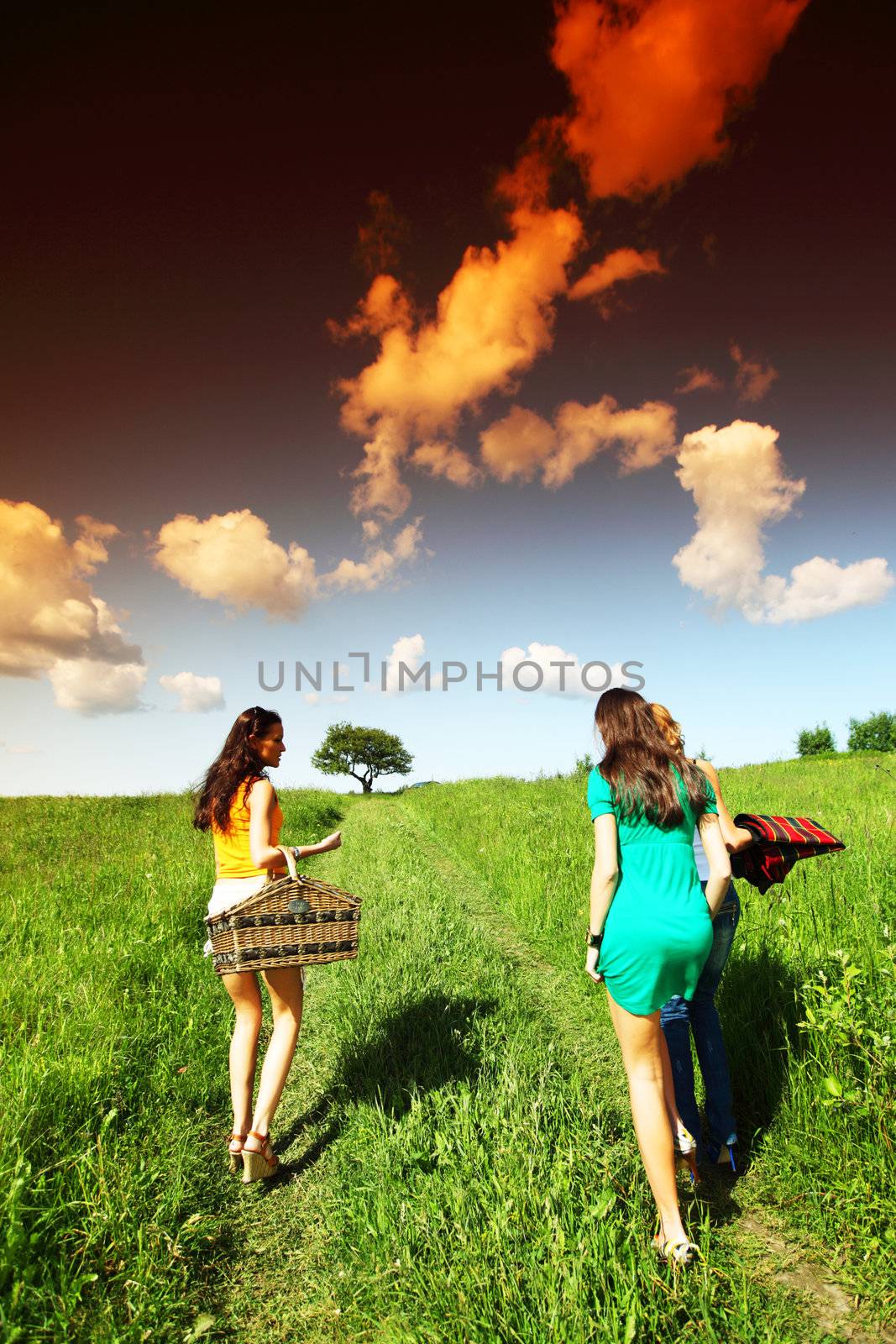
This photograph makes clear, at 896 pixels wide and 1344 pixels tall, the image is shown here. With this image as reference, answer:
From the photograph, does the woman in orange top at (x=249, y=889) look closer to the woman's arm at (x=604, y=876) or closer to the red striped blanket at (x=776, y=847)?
the woman's arm at (x=604, y=876)

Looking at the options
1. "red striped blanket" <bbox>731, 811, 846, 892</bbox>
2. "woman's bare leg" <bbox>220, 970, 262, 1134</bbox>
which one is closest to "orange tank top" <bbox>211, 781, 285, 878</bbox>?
"woman's bare leg" <bbox>220, 970, 262, 1134</bbox>

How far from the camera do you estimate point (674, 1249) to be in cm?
286

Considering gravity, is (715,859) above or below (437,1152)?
above

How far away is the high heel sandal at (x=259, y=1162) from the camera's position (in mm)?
3820

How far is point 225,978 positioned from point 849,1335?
11.2 ft

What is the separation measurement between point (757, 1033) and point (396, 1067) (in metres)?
2.49

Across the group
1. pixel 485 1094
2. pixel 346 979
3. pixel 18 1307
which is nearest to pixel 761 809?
pixel 346 979

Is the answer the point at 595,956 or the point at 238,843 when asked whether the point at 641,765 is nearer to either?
the point at 595,956

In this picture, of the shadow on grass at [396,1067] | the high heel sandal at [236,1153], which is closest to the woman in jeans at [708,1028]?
the shadow on grass at [396,1067]

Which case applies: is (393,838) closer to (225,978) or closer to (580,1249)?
(225,978)

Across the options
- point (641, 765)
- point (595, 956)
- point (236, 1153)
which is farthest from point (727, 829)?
point (236, 1153)

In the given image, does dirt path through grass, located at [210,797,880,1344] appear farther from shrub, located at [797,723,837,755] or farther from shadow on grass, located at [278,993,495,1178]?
shrub, located at [797,723,837,755]

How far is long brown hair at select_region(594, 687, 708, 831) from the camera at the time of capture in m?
3.20

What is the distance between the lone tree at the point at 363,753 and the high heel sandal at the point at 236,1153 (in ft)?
244
